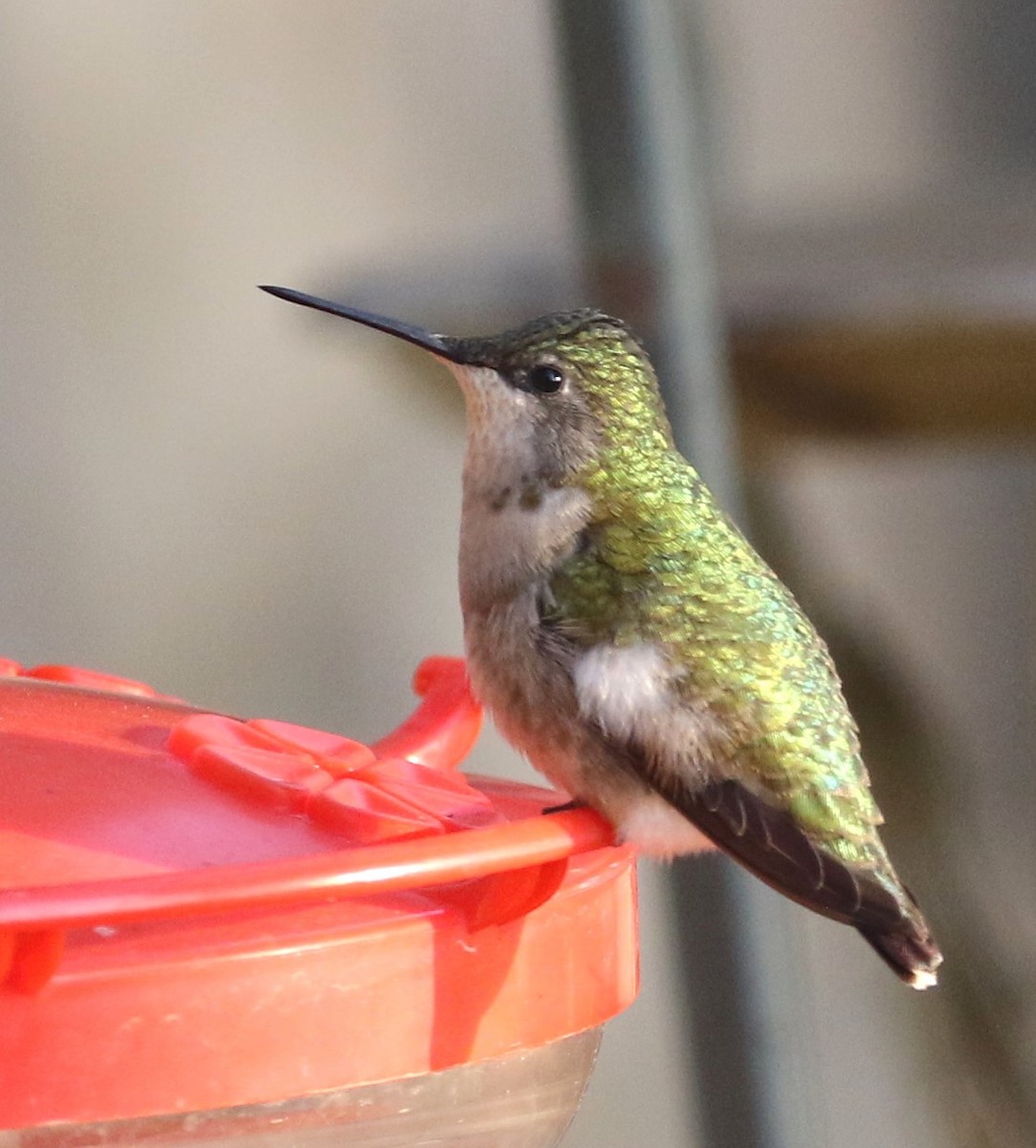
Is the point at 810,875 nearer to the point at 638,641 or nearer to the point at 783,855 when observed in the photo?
the point at 783,855

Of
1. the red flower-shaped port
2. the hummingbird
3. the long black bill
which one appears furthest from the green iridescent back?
the red flower-shaped port

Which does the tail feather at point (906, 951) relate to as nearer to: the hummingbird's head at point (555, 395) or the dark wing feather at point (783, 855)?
the dark wing feather at point (783, 855)

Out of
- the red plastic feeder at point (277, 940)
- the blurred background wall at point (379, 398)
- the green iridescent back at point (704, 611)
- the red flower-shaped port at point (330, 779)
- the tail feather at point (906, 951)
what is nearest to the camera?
the red plastic feeder at point (277, 940)

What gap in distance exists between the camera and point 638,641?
198 centimetres

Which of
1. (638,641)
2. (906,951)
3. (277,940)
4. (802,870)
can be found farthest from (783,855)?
(277,940)

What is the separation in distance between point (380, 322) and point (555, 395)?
308 mm

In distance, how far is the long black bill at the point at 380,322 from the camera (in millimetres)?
1913

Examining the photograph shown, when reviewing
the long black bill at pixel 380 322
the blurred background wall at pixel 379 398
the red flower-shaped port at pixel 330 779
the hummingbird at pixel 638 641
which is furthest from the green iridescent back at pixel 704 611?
the blurred background wall at pixel 379 398

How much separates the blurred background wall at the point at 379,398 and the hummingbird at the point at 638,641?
213cm

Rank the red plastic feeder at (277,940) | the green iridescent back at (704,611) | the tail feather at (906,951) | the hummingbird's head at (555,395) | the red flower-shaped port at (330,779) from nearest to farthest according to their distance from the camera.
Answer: the red plastic feeder at (277,940)
the red flower-shaped port at (330,779)
the tail feather at (906,951)
the green iridescent back at (704,611)
the hummingbird's head at (555,395)

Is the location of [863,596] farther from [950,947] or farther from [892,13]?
[892,13]

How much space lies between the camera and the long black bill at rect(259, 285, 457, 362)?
1.91 meters

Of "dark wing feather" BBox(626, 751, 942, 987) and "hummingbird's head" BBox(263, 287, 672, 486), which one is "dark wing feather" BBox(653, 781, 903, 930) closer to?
"dark wing feather" BBox(626, 751, 942, 987)

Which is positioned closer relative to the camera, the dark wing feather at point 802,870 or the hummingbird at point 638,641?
the dark wing feather at point 802,870
